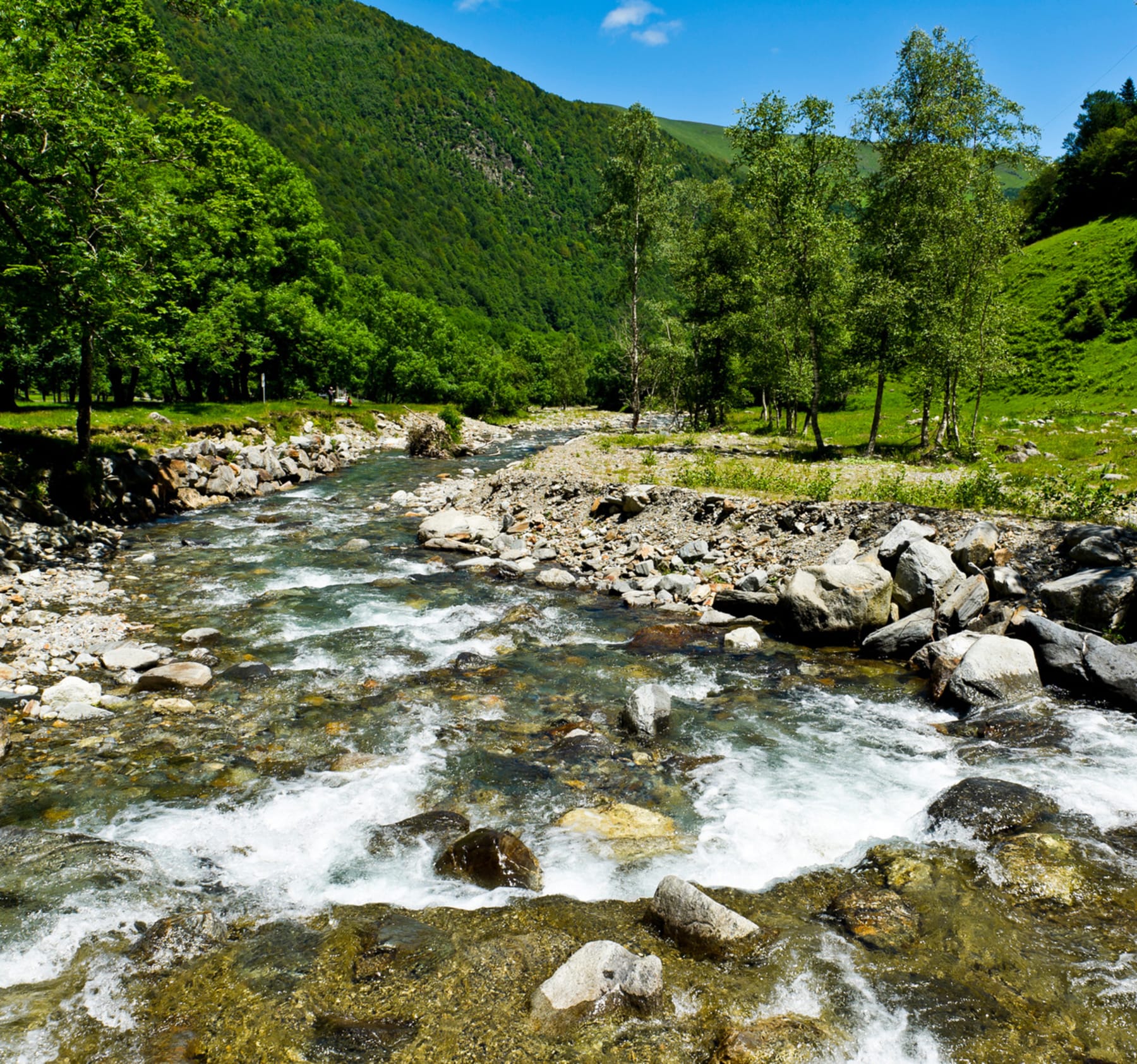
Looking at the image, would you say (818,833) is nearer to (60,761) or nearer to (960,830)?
(960,830)

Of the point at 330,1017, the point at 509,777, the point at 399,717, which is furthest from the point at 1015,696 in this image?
the point at 330,1017

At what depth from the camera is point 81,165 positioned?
57.5 feet

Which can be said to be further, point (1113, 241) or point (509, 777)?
point (1113, 241)

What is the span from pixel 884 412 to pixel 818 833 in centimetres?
5057

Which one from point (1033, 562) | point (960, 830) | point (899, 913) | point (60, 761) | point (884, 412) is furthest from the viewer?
point (884, 412)

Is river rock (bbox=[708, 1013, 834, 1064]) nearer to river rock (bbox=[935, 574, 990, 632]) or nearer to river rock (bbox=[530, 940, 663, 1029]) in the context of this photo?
river rock (bbox=[530, 940, 663, 1029])

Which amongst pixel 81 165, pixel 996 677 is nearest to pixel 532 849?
pixel 996 677

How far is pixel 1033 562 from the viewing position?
1384 cm

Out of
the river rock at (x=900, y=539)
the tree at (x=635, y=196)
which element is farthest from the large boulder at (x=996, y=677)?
the tree at (x=635, y=196)

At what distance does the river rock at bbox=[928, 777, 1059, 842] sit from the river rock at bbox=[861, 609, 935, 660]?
195 inches

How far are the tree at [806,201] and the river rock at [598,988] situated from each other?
27.6 m

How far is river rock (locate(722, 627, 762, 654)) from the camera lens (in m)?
13.9

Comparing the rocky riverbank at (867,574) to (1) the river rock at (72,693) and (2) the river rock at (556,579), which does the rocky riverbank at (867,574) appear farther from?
(1) the river rock at (72,693)

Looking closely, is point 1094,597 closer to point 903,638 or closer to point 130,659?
point 903,638
